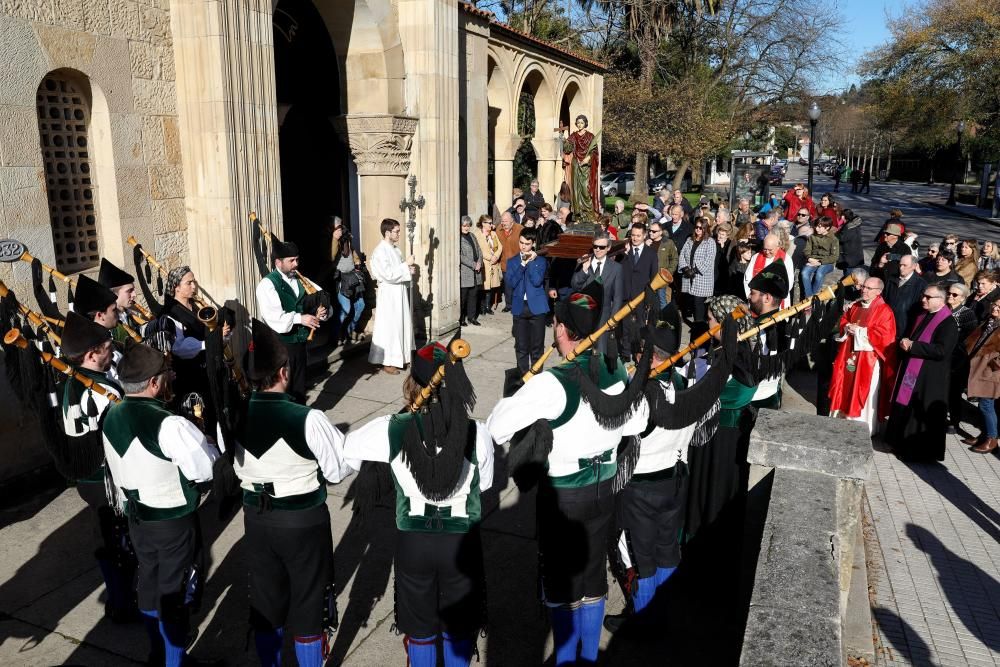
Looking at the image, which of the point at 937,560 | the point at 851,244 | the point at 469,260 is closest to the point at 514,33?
the point at 469,260

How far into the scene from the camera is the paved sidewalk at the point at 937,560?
4.57 m

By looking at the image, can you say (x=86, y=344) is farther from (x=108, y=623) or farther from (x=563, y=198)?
(x=563, y=198)

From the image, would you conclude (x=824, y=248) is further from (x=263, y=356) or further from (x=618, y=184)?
(x=618, y=184)

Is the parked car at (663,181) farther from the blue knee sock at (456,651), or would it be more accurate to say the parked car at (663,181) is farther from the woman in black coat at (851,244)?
the blue knee sock at (456,651)

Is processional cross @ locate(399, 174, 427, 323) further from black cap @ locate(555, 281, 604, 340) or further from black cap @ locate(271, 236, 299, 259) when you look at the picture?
black cap @ locate(555, 281, 604, 340)

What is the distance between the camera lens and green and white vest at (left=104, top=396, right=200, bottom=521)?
3.59 m

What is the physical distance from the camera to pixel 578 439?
381cm

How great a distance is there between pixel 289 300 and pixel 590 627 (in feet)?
13.1

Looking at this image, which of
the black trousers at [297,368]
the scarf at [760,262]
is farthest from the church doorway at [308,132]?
the scarf at [760,262]

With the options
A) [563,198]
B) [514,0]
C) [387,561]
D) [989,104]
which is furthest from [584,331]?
[989,104]

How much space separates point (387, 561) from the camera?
5.22 metres

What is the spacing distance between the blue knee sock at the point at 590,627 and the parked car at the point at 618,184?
33.4 meters

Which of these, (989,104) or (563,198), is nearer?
(563,198)

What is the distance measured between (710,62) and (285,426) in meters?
37.7
